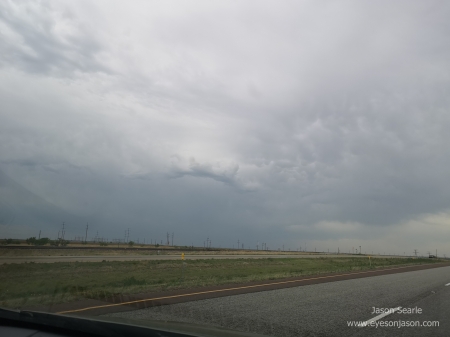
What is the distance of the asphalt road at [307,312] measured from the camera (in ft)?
27.2

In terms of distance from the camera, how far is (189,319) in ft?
29.9

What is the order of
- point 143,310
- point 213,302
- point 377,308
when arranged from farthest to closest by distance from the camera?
point 213,302 → point 377,308 → point 143,310

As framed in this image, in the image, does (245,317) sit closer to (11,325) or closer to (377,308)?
(377,308)

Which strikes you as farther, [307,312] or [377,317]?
[307,312]

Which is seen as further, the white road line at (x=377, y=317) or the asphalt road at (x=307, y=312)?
the white road line at (x=377, y=317)

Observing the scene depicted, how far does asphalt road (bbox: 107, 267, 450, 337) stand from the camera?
27.2 ft

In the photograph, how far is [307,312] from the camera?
10398mm

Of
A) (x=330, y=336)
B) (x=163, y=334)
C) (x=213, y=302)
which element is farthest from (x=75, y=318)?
(x=213, y=302)

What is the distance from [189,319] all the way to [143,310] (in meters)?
1.97

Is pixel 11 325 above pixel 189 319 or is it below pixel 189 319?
above

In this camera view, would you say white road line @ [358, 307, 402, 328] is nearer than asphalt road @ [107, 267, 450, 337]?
No

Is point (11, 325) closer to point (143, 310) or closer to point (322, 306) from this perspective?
point (143, 310)

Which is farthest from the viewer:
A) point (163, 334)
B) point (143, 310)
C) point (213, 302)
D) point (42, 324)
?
point (213, 302)

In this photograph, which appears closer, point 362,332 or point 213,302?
point 362,332
